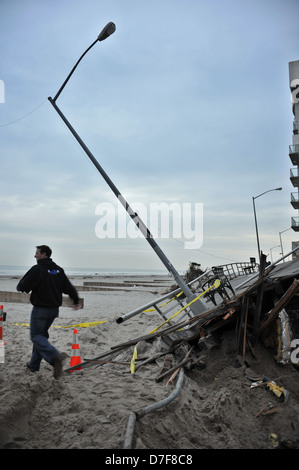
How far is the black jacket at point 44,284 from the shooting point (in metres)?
5.16

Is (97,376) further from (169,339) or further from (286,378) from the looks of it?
(286,378)

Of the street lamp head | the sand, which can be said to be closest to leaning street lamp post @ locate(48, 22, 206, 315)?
the street lamp head

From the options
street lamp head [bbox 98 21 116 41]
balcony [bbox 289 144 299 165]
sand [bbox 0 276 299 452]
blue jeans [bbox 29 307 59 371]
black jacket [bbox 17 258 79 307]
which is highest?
balcony [bbox 289 144 299 165]

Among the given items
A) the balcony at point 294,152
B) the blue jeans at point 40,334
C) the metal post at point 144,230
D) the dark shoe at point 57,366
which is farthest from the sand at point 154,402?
the balcony at point 294,152

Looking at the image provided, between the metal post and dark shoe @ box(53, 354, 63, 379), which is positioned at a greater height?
the metal post

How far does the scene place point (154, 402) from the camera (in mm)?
4133

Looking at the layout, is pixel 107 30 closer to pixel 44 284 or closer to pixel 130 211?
pixel 130 211

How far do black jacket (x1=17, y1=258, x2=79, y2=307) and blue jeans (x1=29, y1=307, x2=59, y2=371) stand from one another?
0.12 m

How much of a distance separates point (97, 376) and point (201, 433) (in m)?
2.11

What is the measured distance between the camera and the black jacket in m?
5.16

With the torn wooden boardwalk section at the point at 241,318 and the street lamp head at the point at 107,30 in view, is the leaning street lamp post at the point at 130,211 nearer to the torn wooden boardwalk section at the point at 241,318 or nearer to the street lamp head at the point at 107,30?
the street lamp head at the point at 107,30

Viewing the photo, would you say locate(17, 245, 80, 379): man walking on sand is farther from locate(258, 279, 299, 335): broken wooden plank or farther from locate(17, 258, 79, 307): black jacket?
locate(258, 279, 299, 335): broken wooden plank

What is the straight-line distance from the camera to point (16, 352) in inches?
278
